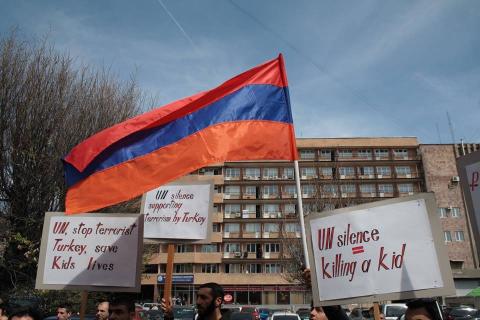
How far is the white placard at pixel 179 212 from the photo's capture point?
18.8 feet

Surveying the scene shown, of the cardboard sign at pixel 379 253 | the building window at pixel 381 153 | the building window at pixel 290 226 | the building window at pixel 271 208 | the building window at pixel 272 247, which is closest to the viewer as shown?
the cardboard sign at pixel 379 253

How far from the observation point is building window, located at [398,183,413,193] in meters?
61.8

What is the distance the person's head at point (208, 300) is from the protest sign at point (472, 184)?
91.0 inches

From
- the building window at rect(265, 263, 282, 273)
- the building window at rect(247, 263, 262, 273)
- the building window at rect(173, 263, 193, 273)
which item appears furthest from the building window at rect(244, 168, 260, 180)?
the building window at rect(173, 263, 193, 273)

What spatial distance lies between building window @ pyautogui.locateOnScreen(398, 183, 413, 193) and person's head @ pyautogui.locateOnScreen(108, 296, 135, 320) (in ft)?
202

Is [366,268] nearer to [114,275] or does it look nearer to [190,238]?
[190,238]

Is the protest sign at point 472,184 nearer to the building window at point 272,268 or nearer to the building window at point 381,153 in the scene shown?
the building window at point 272,268

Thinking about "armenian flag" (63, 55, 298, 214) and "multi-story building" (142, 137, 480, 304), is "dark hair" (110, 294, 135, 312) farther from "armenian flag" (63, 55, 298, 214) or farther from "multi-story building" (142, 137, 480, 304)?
"multi-story building" (142, 137, 480, 304)

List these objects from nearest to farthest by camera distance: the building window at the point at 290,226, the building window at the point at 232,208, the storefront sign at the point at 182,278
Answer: the building window at the point at 290,226, the storefront sign at the point at 182,278, the building window at the point at 232,208

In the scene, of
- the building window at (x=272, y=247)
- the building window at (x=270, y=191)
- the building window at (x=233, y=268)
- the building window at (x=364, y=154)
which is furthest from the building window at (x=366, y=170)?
the building window at (x=233, y=268)

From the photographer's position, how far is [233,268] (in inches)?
2263

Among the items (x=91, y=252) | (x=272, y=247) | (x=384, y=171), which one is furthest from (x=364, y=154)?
(x=91, y=252)

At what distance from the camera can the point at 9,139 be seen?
15.2 metres

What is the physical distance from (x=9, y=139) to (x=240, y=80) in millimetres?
11793
